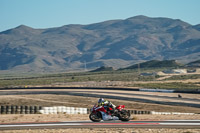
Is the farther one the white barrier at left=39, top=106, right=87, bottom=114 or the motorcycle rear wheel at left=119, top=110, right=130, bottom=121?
the white barrier at left=39, top=106, right=87, bottom=114

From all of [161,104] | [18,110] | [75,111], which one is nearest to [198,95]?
[161,104]

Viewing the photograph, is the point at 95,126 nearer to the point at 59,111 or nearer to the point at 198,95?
the point at 59,111

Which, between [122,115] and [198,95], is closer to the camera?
[122,115]

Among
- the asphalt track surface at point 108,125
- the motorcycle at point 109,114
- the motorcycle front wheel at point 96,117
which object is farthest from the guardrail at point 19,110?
the motorcycle at point 109,114

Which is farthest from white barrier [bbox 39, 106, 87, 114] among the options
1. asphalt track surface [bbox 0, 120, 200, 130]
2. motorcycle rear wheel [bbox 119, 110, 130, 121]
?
motorcycle rear wheel [bbox 119, 110, 130, 121]

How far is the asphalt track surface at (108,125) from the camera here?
21.9 metres

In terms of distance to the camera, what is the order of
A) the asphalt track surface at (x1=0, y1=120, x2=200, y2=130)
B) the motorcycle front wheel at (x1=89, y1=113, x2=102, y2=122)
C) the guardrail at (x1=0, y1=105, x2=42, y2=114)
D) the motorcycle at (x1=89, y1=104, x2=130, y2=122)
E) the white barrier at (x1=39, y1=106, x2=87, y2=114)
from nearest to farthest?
the asphalt track surface at (x1=0, y1=120, x2=200, y2=130) < the motorcycle at (x1=89, y1=104, x2=130, y2=122) < the motorcycle front wheel at (x1=89, y1=113, x2=102, y2=122) < the guardrail at (x1=0, y1=105, x2=42, y2=114) < the white barrier at (x1=39, y1=106, x2=87, y2=114)

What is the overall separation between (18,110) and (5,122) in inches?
271

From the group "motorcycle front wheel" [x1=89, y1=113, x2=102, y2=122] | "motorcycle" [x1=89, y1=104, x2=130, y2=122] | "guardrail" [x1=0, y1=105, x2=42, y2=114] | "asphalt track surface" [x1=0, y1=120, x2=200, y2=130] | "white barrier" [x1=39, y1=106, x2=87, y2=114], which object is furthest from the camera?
"white barrier" [x1=39, y1=106, x2=87, y2=114]

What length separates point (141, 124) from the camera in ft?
74.1

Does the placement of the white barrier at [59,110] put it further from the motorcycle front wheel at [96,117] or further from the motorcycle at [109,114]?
the motorcycle at [109,114]

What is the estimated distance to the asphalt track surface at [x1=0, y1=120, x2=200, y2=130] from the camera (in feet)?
71.9

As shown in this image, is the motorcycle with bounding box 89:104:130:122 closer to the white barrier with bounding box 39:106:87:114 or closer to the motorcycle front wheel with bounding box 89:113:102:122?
the motorcycle front wheel with bounding box 89:113:102:122

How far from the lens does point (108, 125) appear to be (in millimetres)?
22516
